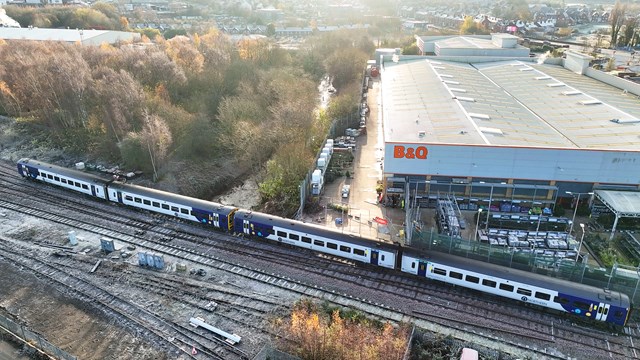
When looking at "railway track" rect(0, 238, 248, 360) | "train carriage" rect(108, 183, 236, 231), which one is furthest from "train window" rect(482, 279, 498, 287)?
"train carriage" rect(108, 183, 236, 231)

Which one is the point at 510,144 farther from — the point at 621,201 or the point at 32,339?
the point at 32,339

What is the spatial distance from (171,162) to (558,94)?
143 ft

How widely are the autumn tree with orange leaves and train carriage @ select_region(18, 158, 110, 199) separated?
23.2m

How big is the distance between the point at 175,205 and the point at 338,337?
1857cm

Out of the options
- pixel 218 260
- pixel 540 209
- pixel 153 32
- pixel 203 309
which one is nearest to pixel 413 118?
pixel 540 209

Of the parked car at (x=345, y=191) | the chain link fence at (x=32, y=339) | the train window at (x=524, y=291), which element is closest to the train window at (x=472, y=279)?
the train window at (x=524, y=291)

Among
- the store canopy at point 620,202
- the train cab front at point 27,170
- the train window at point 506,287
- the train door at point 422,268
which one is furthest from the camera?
the train cab front at point 27,170

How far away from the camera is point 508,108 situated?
44.8m

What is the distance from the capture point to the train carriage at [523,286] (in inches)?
887

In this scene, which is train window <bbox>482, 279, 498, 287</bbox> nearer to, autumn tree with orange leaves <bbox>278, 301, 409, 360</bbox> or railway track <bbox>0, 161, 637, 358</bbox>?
railway track <bbox>0, 161, 637, 358</bbox>

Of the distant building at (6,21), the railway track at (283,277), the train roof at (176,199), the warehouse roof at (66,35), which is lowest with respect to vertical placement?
the railway track at (283,277)

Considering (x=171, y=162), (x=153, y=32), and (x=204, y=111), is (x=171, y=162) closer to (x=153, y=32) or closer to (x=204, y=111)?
(x=204, y=111)

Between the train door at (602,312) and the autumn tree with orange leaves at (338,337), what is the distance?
34.0ft

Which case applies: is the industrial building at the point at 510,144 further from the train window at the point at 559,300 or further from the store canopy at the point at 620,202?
the train window at the point at 559,300
